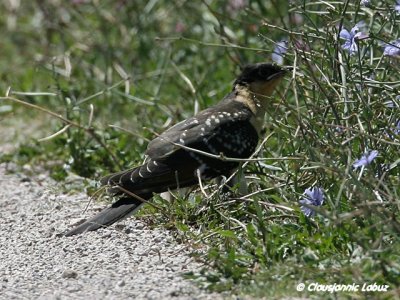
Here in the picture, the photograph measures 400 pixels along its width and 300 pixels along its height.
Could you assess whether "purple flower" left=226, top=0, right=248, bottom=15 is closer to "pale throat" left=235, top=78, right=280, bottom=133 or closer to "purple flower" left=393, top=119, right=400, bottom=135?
"pale throat" left=235, top=78, right=280, bottom=133

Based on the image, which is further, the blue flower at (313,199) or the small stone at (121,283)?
the blue flower at (313,199)

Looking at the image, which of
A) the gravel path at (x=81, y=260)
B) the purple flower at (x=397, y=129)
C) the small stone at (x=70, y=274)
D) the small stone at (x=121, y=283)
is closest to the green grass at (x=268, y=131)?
the purple flower at (x=397, y=129)

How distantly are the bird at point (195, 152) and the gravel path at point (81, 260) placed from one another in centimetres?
13

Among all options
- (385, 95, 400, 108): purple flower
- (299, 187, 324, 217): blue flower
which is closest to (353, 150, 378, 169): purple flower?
(299, 187, 324, 217): blue flower

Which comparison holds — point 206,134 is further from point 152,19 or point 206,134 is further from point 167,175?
point 152,19

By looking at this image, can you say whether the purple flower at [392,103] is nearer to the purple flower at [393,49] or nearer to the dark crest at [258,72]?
the purple flower at [393,49]

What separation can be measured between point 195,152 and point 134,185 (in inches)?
15.6

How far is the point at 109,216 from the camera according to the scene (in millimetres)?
5082

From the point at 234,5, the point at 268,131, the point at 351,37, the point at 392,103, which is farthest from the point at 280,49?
the point at 234,5

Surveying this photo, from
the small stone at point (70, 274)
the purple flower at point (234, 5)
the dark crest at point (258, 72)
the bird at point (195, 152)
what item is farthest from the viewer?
the purple flower at point (234, 5)

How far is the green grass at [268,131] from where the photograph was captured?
13.3 feet

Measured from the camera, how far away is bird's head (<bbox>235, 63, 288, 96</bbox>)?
19.8 feet

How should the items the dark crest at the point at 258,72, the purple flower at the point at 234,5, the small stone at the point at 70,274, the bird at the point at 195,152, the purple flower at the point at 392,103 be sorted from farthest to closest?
1. the purple flower at the point at 234,5
2. the dark crest at the point at 258,72
3. the bird at the point at 195,152
4. the purple flower at the point at 392,103
5. the small stone at the point at 70,274

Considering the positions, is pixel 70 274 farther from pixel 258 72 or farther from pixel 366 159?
pixel 258 72
